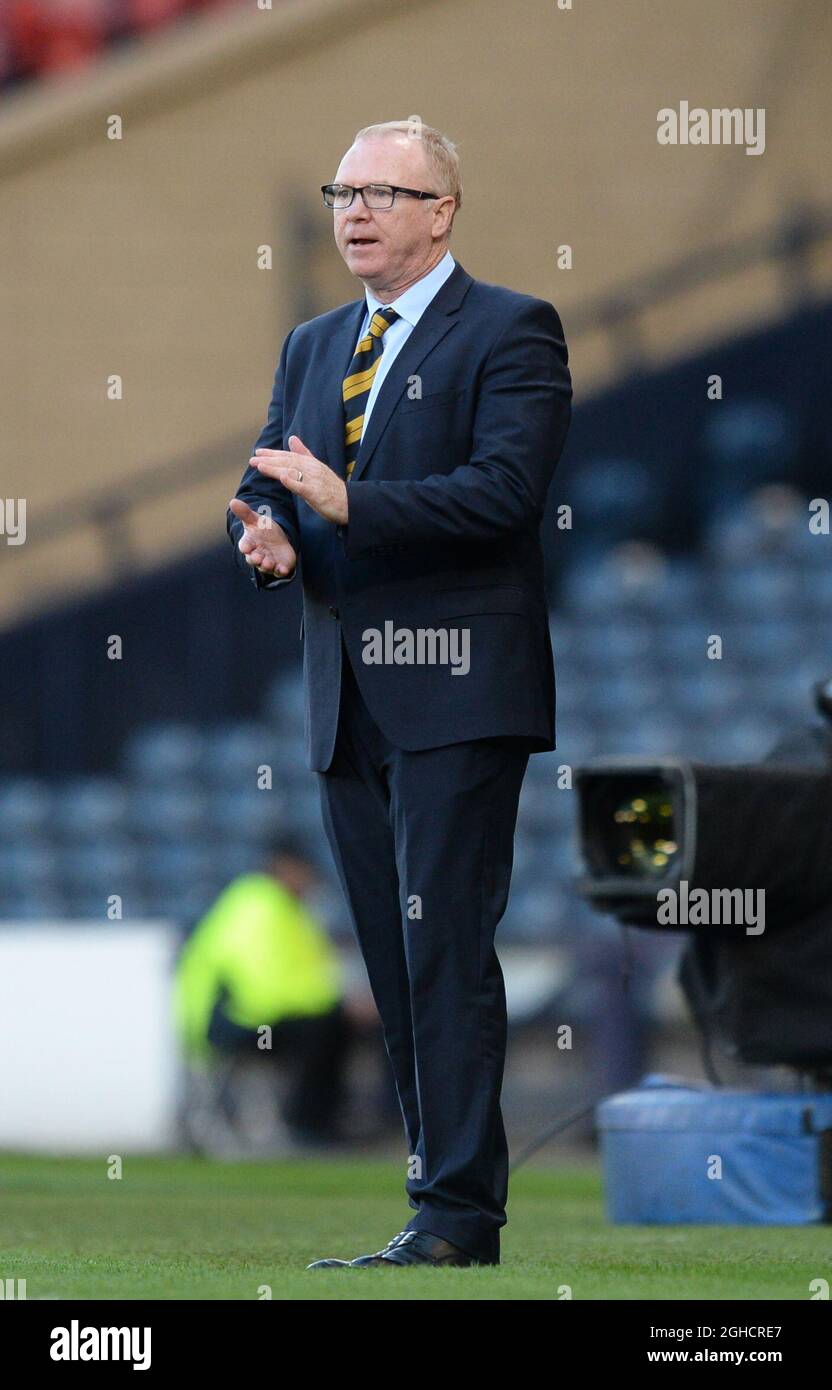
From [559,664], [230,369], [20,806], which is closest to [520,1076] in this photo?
[559,664]

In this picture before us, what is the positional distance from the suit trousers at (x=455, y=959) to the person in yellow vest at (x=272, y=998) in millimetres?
6555

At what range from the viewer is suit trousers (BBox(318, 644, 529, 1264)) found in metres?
3.42

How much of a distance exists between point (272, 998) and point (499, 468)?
715 cm

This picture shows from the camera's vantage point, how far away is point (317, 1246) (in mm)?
4215

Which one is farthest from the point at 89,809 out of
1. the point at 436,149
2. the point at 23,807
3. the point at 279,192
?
the point at 436,149

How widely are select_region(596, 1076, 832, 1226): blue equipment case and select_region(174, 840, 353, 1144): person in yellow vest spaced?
4427 millimetres

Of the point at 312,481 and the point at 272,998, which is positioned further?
the point at 272,998

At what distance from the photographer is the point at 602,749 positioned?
12289mm

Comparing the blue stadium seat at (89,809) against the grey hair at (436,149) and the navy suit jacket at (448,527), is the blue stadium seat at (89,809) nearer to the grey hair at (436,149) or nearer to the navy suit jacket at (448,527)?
the navy suit jacket at (448,527)

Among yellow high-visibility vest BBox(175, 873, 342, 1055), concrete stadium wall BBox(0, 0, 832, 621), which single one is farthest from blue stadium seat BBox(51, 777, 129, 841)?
yellow high-visibility vest BBox(175, 873, 342, 1055)

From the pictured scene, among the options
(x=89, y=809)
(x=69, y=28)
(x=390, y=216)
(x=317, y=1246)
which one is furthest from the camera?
(x=69, y=28)

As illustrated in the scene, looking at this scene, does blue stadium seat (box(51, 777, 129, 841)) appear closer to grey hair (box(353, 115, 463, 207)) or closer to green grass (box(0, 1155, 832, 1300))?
green grass (box(0, 1155, 832, 1300))

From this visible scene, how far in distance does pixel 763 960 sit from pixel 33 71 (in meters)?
10.8

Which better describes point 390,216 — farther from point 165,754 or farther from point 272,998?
point 165,754
